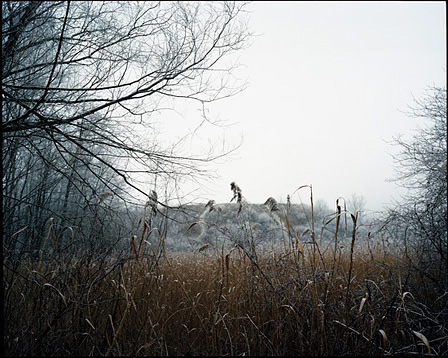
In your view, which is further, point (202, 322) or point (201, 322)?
point (202, 322)

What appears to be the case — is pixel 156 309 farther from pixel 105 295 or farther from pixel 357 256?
pixel 357 256

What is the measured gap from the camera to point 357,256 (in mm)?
4465

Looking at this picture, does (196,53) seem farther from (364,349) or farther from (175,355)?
(364,349)

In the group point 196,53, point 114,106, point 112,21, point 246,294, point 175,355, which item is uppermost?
point 112,21

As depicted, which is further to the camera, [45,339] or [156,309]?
[156,309]

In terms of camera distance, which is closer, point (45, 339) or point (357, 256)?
point (45, 339)

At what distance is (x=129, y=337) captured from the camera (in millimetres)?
2123

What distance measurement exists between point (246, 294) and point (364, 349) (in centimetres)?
88

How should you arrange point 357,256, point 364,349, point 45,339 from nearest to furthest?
point 45,339 → point 364,349 → point 357,256

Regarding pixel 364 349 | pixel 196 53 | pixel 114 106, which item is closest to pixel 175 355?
pixel 364 349

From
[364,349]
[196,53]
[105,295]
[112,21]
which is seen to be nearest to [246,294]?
[364,349]

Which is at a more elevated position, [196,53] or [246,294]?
[196,53]

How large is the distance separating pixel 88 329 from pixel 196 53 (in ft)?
9.04

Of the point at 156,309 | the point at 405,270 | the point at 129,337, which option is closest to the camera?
the point at 129,337
